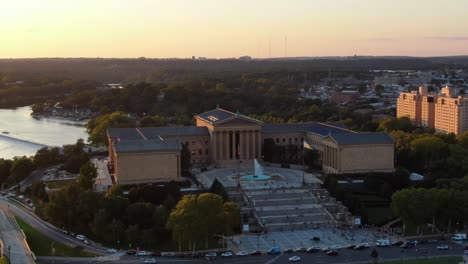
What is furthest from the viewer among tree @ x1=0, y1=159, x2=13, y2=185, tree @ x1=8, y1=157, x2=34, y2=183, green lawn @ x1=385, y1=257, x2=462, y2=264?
tree @ x1=0, y1=159, x2=13, y2=185

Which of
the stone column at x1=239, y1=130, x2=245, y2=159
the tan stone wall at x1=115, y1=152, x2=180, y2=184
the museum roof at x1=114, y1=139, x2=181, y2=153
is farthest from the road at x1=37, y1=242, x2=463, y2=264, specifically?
the stone column at x1=239, y1=130, x2=245, y2=159

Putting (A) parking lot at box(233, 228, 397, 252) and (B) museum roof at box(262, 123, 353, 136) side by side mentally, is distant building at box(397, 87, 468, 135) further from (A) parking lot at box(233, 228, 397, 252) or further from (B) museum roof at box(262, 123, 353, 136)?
(A) parking lot at box(233, 228, 397, 252)

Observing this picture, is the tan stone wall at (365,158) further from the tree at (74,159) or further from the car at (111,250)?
the car at (111,250)

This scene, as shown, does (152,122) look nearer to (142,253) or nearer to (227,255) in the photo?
(142,253)

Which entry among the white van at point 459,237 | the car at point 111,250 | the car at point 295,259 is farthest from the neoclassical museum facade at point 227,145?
the car at point 295,259

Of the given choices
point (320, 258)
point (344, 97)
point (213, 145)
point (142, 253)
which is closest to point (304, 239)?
point (320, 258)

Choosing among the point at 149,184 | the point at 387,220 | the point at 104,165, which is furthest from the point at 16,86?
the point at 387,220

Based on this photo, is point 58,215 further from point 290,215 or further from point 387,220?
point 387,220
